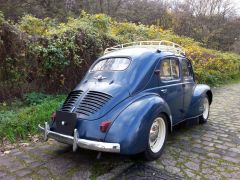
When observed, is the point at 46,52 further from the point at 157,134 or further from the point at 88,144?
the point at 88,144

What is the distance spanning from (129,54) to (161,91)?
843mm

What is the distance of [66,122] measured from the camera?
4.05m

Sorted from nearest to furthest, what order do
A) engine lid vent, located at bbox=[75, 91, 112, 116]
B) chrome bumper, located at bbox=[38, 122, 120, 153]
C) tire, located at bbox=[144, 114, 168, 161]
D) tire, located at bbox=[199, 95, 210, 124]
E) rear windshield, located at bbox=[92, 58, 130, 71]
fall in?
chrome bumper, located at bbox=[38, 122, 120, 153] → engine lid vent, located at bbox=[75, 91, 112, 116] → tire, located at bbox=[144, 114, 168, 161] → rear windshield, located at bbox=[92, 58, 130, 71] → tire, located at bbox=[199, 95, 210, 124]

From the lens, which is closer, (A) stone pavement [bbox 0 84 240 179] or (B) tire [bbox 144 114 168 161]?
(A) stone pavement [bbox 0 84 240 179]

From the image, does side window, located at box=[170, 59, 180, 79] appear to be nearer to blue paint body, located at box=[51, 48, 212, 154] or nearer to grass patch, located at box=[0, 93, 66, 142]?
blue paint body, located at box=[51, 48, 212, 154]

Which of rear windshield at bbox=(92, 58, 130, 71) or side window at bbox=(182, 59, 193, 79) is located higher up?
rear windshield at bbox=(92, 58, 130, 71)

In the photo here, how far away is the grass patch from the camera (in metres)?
5.23

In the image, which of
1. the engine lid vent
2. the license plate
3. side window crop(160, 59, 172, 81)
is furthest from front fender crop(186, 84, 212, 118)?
the license plate

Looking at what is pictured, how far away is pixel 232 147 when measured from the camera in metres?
5.02

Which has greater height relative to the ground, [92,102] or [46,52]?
[46,52]

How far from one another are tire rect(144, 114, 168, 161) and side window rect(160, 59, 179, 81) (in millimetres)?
797

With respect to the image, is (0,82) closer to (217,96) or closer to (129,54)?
(129,54)

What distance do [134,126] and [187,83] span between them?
225cm

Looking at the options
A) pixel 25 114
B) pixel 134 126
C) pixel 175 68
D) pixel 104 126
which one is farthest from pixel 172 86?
pixel 25 114
